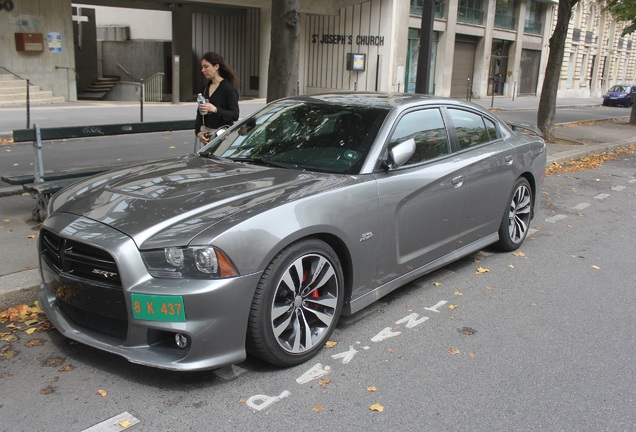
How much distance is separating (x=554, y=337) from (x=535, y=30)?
41309 millimetres

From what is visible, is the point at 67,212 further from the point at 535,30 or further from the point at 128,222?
the point at 535,30

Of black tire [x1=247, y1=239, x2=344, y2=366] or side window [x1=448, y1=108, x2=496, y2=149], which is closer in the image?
black tire [x1=247, y1=239, x2=344, y2=366]

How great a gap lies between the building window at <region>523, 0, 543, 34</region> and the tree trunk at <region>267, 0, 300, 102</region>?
35458 millimetres

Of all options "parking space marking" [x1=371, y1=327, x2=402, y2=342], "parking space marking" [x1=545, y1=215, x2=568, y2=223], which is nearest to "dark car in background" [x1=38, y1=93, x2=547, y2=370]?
"parking space marking" [x1=371, y1=327, x2=402, y2=342]

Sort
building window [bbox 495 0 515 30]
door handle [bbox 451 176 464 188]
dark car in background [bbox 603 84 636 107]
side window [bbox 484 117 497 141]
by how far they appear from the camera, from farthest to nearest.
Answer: dark car in background [bbox 603 84 636 107] → building window [bbox 495 0 515 30] → side window [bbox 484 117 497 141] → door handle [bbox 451 176 464 188]

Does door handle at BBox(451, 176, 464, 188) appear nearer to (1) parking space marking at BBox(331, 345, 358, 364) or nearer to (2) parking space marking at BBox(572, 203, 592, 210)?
(1) parking space marking at BBox(331, 345, 358, 364)

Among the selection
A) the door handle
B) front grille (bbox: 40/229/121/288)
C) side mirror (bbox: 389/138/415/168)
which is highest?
side mirror (bbox: 389/138/415/168)

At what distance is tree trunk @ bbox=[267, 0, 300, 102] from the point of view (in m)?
8.09

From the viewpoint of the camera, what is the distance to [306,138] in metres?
4.55

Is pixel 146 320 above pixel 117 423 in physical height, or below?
above

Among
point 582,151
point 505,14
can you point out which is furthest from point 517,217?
point 505,14

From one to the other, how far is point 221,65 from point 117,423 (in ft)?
15.1

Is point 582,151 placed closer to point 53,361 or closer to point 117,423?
point 53,361

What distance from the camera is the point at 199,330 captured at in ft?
10.2
